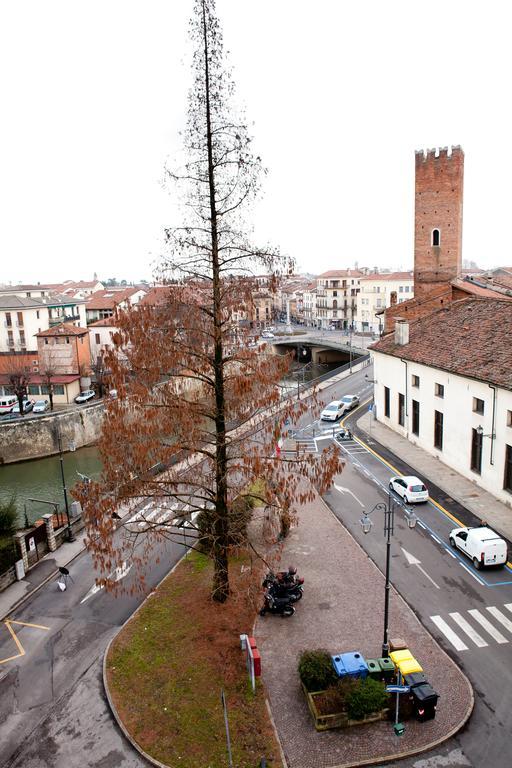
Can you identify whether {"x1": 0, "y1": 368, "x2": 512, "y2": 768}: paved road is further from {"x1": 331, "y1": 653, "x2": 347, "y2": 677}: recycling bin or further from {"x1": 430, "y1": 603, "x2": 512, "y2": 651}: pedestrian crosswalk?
{"x1": 331, "y1": 653, "x2": 347, "y2": 677}: recycling bin

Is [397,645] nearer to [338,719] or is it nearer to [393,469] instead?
[338,719]

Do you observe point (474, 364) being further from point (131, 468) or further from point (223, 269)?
point (131, 468)

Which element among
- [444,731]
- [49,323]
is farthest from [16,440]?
[444,731]

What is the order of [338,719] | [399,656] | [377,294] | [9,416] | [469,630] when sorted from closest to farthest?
[338,719] → [399,656] → [469,630] → [9,416] → [377,294]

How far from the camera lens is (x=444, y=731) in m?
12.9

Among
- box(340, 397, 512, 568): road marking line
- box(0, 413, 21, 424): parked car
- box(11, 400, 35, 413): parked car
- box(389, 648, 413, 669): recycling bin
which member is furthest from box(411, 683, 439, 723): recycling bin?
box(11, 400, 35, 413): parked car

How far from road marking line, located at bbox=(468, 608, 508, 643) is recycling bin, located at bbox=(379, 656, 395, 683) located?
13.6ft

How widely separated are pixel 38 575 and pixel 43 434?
2702cm

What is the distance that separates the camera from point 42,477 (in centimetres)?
4238

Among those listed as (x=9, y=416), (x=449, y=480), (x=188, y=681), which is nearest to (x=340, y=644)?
(x=188, y=681)

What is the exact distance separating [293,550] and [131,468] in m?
10.5

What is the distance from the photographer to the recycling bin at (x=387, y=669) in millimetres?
13969

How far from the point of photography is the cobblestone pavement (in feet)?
41.4

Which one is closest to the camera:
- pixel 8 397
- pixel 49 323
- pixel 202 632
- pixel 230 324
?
pixel 230 324
